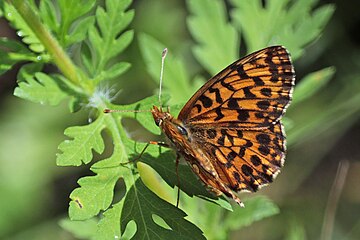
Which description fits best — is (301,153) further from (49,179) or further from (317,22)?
(49,179)

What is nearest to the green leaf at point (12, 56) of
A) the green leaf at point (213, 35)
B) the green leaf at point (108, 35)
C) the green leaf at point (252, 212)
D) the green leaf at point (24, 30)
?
the green leaf at point (24, 30)

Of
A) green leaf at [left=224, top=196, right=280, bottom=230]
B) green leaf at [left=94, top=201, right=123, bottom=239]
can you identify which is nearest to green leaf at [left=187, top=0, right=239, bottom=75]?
green leaf at [left=224, top=196, right=280, bottom=230]

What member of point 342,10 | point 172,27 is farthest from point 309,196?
point 172,27

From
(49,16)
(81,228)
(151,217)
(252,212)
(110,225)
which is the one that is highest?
(49,16)

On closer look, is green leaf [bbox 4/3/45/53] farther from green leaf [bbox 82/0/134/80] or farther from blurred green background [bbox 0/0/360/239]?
blurred green background [bbox 0/0/360/239]

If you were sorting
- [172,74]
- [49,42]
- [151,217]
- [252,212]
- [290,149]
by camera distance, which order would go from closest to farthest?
[151,217] → [49,42] → [252,212] → [172,74] → [290,149]

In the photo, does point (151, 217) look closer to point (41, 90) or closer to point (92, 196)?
point (92, 196)

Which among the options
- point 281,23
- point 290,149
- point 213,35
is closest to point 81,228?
point 213,35

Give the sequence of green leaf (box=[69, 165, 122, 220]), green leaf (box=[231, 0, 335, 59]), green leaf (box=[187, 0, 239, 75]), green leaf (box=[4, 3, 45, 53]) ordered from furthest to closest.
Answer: green leaf (box=[187, 0, 239, 75]), green leaf (box=[231, 0, 335, 59]), green leaf (box=[4, 3, 45, 53]), green leaf (box=[69, 165, 122, 220])
